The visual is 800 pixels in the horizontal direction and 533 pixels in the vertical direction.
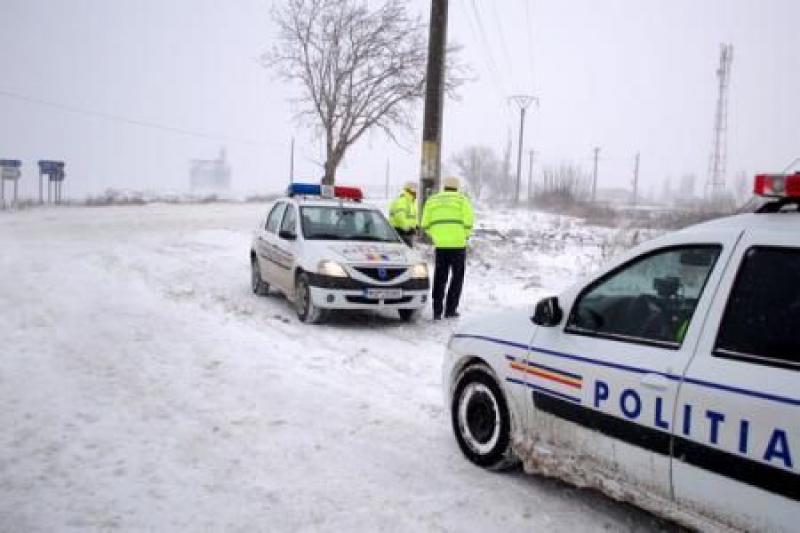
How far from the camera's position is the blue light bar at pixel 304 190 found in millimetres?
10688

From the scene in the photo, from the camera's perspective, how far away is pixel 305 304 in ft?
28.9

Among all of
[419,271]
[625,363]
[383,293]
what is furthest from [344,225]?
[625,363]

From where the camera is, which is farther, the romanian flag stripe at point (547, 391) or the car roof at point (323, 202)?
the car roof at point (323, 202)

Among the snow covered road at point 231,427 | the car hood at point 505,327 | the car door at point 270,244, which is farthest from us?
the car door at point 270,244

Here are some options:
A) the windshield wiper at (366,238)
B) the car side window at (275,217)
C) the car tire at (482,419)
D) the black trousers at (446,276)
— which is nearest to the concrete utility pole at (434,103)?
the car side window at (275,217)

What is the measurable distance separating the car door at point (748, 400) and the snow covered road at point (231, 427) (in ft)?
3.08

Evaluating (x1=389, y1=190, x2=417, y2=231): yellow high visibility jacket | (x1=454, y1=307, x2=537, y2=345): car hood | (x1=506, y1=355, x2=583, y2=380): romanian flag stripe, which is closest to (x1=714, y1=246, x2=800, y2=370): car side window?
(x1=506, y1=355, x2=583, y2=380): romanian flag stripe

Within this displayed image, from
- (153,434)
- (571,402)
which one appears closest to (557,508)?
(571,402)

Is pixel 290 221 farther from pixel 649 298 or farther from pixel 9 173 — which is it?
pixel 9 173

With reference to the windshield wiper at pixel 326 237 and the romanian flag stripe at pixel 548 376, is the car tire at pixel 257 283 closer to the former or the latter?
the windshield wiper at pixel 326 237

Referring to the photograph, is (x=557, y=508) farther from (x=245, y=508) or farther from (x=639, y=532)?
(x=245, y=508)

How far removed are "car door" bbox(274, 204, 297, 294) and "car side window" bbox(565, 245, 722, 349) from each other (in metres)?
6.10

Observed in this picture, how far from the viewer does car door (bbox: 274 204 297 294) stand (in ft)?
30.6

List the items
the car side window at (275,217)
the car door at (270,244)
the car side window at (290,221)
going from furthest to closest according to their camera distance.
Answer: the car side window at (275,217) < the car door at (270,244) < the car side window at (290,221)
